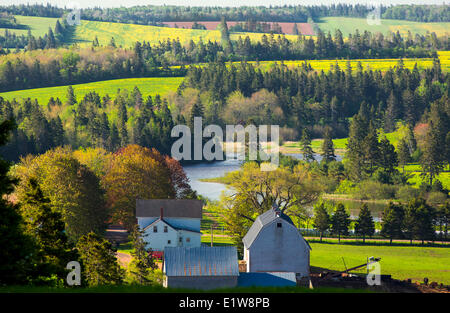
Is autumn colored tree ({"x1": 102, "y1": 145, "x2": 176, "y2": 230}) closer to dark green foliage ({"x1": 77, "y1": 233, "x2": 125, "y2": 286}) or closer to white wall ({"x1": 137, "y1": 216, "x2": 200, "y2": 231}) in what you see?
white wall ({"x1": 137, "y1": 216, "x2": 200, "y2": 231})

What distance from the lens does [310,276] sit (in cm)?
5900

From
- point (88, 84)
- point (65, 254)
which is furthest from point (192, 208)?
point (88, 84)

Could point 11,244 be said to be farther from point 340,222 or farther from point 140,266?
point 340,222

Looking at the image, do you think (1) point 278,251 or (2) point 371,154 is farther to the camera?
(2) point 371,154

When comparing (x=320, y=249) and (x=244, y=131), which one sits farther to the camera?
(x=244, y=131)

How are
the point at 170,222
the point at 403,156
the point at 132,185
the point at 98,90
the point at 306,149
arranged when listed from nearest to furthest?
the point at 170,222 → the point at 132,185 → the point at 403,156 → the point at 306,149 → the point at 98,90

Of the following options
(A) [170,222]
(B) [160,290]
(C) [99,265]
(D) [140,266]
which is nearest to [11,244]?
(B) [160,290]

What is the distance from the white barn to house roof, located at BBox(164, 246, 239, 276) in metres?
7.03

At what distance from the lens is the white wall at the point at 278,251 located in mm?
59438

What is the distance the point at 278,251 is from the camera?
196 ft

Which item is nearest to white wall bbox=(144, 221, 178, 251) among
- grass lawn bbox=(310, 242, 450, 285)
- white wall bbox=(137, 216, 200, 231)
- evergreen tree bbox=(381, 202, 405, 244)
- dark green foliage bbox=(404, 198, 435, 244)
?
white wall bbox=(137, 216, 200, 231)

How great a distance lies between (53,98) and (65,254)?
138 metres

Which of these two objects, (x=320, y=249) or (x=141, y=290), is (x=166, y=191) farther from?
(x=141, y=290)

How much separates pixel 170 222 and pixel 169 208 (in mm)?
1477
